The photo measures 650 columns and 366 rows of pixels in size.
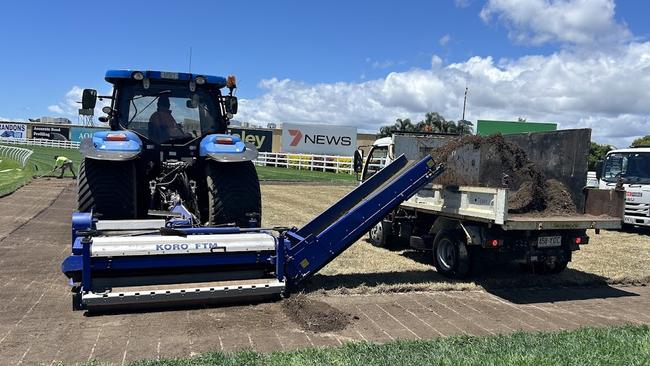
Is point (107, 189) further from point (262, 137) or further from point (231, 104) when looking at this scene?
point (262, 137)

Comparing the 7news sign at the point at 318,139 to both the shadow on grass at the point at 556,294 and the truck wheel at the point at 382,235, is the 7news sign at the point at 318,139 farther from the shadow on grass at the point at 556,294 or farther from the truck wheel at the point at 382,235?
the shadow on grass at the point at 556,294

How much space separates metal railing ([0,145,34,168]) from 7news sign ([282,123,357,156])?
809 inches

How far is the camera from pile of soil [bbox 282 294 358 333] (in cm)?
544

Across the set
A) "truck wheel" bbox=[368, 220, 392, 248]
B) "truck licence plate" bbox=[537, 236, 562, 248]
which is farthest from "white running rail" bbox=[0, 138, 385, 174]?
"truck licence plate" bbox=[537, 236, 562, 248]

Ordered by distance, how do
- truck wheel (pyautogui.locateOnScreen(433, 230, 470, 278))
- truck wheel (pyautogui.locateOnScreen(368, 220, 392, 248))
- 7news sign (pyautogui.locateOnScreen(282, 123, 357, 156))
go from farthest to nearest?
7news sign (pyautogui.locateOnScreen(282, 123, 357, 156)) → truck wheel (pyautogui.locateOnScreen(368, 220, 392, 248)) → truck wheel (pyautogui.locateOnScreen(433, 230, 470, 278))

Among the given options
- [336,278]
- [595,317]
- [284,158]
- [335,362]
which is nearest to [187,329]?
[335,362]

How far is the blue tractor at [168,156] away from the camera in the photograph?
682 cm

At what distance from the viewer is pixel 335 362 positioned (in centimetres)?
427

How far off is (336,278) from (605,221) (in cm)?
370

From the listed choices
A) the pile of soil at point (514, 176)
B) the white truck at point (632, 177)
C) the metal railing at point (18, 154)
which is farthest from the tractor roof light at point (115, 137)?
the metal railing at point (18, 154)

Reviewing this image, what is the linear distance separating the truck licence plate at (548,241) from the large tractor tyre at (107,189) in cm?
528

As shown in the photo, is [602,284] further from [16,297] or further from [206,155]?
[16,297]

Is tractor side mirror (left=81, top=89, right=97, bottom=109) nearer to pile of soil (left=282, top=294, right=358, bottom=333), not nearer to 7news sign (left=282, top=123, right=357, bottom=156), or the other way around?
pile of soil (left=282, top=294, right=358, bottom=333)

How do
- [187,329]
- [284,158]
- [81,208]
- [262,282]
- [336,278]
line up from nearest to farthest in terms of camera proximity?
[187,329], [262,282], [81,208], [336,278], [284,158]
